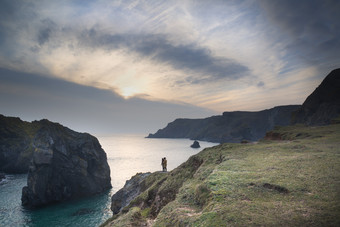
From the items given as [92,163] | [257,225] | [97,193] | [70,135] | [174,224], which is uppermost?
[70,135]

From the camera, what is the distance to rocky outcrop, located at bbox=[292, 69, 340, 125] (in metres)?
88.6

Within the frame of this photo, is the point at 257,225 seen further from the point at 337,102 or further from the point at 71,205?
the point at 337,102

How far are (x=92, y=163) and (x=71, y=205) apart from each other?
22.1 metres

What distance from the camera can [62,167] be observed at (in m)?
73.9

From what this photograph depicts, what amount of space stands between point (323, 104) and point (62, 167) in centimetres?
13221

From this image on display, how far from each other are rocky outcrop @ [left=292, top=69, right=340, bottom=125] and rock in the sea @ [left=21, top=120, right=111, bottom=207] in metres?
110

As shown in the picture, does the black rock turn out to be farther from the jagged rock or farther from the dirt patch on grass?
the dirt patch on grass

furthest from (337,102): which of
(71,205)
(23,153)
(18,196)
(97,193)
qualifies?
(23,153)

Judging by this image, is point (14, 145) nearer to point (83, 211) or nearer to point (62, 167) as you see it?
point (62, 167)

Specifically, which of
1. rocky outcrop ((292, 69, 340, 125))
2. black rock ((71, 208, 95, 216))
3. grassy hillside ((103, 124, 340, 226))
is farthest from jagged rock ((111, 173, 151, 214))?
rocky outcrop ((292, 69, 340, 125))

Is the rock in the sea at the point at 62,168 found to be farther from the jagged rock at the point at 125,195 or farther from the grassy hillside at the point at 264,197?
the grassy hillside at the point at 264,197

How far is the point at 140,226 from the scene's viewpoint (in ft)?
61.6

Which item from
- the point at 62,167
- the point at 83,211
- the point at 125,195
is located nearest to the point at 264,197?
the point at 125,195

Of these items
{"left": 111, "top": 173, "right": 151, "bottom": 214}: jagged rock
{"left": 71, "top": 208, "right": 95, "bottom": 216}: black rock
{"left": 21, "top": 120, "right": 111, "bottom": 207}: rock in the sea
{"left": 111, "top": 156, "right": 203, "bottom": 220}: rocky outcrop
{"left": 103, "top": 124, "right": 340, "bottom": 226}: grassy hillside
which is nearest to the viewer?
{"left": 103, "top": 124, "right": 340, "bottom": 226}: grassy hillside
